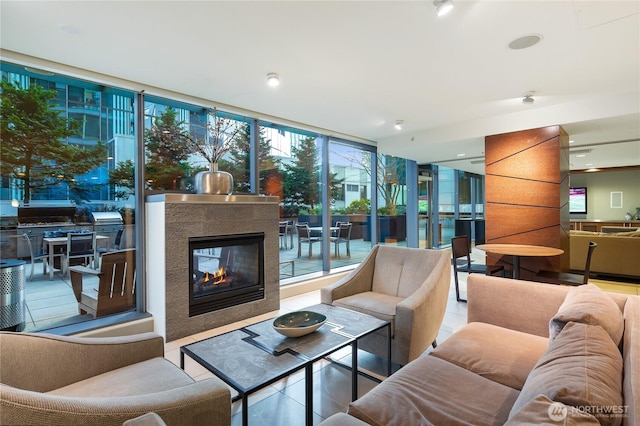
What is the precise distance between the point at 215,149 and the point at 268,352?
99.5 inches

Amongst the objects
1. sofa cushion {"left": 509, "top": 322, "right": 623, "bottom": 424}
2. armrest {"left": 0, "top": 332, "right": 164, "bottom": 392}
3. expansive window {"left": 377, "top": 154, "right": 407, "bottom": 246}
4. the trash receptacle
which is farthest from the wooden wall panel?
the trash receptacle

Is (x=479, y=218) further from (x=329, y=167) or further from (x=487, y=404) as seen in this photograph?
(x=487, y=404)

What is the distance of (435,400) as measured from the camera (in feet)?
4.58

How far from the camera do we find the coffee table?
1.53 meters

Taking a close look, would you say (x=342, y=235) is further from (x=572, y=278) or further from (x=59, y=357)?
(x=59, y=357)

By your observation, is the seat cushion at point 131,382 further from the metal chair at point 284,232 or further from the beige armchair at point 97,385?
the metal chair at point 284,232

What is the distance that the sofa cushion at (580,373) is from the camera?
0.87m

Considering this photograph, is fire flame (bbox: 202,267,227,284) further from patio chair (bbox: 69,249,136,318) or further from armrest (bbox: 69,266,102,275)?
armrest (bbox: 69,266,102,275)

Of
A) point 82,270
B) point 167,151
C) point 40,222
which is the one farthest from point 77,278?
point 167,151

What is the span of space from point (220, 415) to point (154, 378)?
46 cm

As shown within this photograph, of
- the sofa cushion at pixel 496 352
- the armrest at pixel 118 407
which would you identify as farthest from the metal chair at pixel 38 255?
the sofa cushion at pixel 496 352

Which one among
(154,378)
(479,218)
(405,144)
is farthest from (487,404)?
(479,218)

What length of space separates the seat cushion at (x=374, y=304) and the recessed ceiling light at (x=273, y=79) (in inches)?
88.3

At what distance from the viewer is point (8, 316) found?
105 inches
